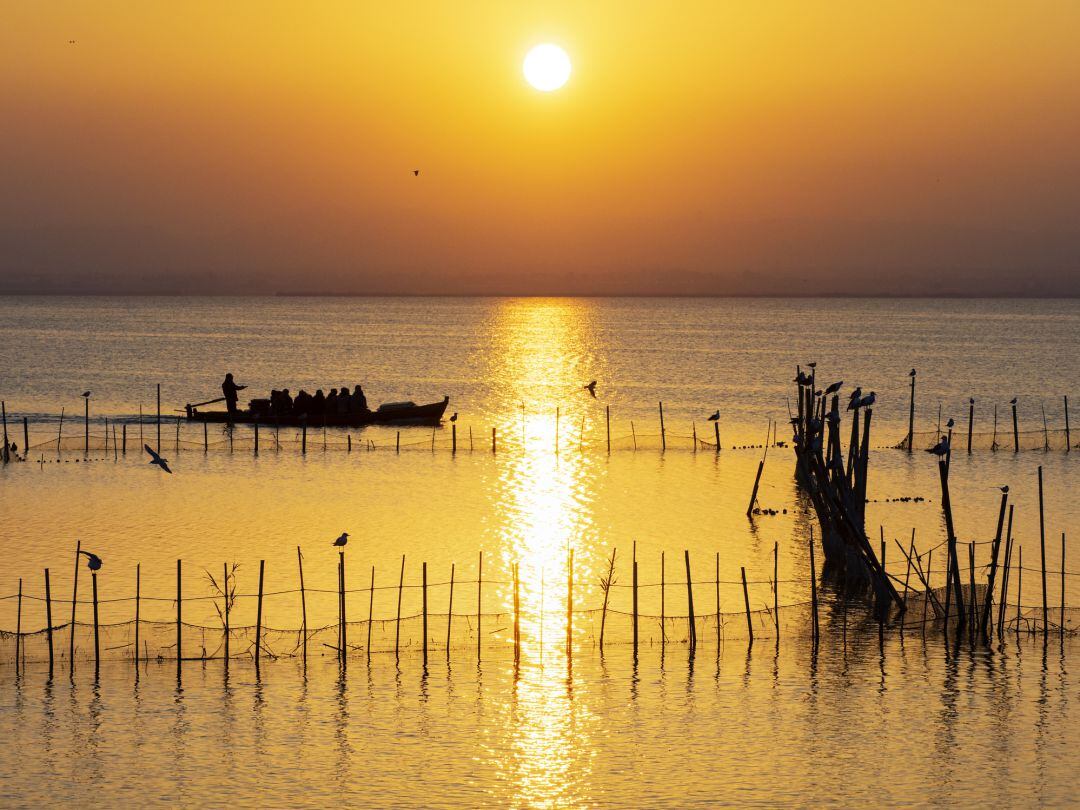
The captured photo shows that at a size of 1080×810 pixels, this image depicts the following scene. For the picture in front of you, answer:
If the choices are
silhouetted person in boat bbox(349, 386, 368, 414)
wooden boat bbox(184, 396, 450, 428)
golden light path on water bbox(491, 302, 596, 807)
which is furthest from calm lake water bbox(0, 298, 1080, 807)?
silhouetted person in boat bbox(349, 386, 368, 414)

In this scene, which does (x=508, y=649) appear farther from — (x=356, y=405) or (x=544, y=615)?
(x=356, y=405)

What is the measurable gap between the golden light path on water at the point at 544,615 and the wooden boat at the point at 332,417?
181 inches

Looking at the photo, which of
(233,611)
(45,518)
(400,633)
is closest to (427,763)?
(400,633)

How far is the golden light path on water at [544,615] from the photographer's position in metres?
17.6

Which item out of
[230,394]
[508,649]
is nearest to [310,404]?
[230,394]

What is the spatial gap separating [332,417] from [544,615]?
30621mm

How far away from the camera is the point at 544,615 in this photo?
2362 centimetres

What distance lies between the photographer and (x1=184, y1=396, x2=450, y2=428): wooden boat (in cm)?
5244

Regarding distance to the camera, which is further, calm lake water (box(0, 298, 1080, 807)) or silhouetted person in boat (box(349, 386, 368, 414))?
silhouetted person in boat (box(349, 386, 368, 414))

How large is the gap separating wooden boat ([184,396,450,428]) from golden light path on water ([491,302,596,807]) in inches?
181

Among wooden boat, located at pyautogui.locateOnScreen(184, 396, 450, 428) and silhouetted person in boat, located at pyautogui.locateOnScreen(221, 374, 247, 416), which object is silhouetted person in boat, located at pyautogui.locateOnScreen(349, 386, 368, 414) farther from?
silhouetted person in boat, located at pyautogui.locateOnScreen(221, 374, 247, 416)

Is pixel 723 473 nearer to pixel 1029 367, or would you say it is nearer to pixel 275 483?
pixel 275 483

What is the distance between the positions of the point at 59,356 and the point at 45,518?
86.0 meters

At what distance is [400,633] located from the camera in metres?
22.0
